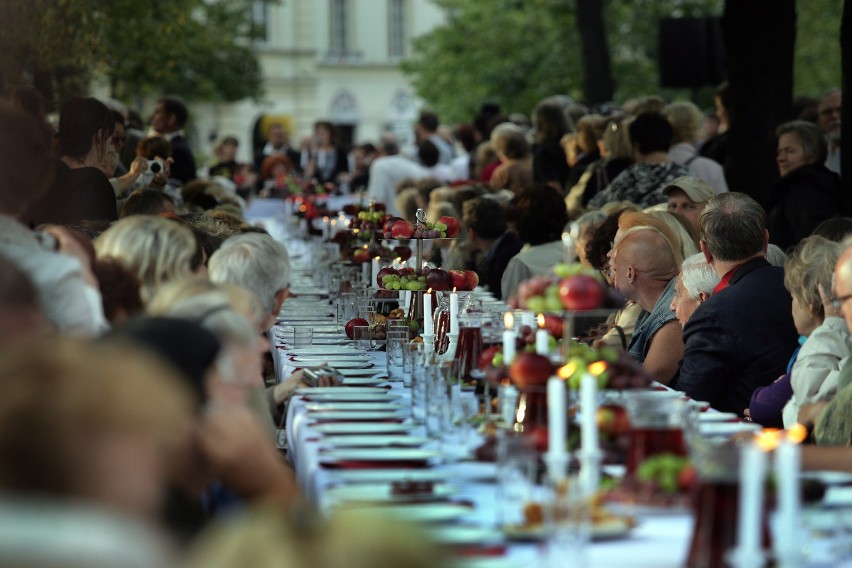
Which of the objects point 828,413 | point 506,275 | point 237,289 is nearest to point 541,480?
point 237,289

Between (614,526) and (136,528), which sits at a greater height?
(136,528)

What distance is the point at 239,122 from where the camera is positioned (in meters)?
62.4

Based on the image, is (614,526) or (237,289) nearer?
(614,526)

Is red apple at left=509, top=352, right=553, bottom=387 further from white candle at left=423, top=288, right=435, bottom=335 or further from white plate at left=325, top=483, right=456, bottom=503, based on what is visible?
white candle at left=423, top=288, right=435, bottom=335

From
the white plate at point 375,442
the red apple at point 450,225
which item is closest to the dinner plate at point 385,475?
the white plate at point 375,442

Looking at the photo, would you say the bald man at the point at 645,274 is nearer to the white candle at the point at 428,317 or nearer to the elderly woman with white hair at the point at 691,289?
the elderly woman with white hair at the point at 691,289

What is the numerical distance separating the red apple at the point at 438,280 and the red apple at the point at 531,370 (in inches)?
106

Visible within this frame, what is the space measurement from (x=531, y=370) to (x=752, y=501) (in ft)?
5.28

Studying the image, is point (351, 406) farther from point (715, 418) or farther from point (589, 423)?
point (589, 423)

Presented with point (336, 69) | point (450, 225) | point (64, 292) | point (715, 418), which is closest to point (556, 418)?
point (64, 292)

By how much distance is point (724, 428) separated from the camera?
519 centimetres

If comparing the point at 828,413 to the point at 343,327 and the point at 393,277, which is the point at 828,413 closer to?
the point at 393,277

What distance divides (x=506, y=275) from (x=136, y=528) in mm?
7524

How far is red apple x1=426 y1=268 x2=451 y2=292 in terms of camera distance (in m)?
7.33
